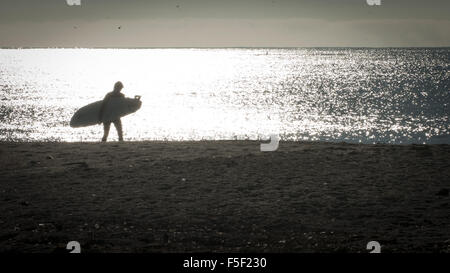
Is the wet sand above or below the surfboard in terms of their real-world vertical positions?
below

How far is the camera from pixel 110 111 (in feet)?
64.0

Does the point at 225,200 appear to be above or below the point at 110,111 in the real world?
below

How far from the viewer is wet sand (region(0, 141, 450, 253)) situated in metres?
7.73

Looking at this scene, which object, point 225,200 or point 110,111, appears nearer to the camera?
point 225,200

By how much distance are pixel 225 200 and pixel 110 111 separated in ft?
34.7

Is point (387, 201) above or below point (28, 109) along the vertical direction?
below

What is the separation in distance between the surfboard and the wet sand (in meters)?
3.70

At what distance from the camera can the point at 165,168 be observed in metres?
13.0

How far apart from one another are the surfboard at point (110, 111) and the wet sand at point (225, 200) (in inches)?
146

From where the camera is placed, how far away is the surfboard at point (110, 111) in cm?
1920

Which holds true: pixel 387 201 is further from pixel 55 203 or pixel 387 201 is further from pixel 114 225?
pixel 55 203

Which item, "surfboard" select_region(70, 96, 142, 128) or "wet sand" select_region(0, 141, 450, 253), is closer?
"wet sand" select_region(0, 141, 450, 253)

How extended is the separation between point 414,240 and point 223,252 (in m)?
2.70
